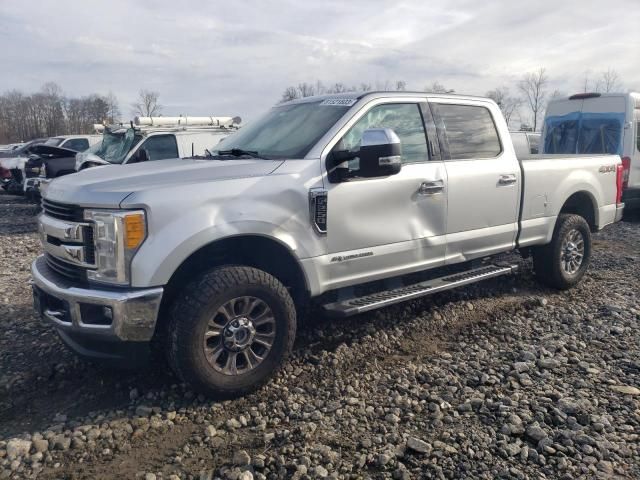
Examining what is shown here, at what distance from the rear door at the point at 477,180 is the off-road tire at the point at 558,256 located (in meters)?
0.71

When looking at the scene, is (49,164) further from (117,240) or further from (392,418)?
(392,418)

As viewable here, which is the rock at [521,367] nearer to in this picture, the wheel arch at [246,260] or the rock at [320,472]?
the wheel arch at [246,260]

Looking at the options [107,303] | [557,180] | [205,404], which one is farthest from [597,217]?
[107,303]

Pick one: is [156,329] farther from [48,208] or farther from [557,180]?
[557,180]

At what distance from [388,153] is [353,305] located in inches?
44.1

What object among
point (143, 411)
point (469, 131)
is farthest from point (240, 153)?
point (469, 131)

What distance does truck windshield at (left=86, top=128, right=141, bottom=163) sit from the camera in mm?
10969

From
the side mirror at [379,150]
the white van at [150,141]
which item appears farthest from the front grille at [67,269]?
the white van at [150,141]

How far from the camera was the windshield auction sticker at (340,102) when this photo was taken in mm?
4258

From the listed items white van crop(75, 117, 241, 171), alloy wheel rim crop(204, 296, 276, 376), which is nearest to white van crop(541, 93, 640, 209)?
white van crop(75, 117, 241, 171)

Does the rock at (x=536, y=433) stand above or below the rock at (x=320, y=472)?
above

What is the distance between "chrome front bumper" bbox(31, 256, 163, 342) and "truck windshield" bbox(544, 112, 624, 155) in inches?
377

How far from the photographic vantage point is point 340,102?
434 cm

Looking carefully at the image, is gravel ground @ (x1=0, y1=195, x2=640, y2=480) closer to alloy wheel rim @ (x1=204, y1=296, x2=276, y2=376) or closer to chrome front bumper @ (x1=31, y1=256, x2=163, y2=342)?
alloy wheel rim @ (x1=204, y1=296, x2=276, y2=376)
